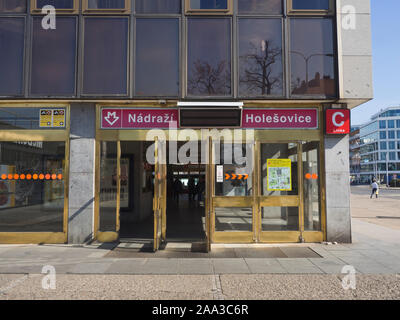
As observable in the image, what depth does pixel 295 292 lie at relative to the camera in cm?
491

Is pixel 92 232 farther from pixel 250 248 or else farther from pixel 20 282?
pixel 250 248

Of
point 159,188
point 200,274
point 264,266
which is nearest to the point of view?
point 200,274

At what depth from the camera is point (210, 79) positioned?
855 cm

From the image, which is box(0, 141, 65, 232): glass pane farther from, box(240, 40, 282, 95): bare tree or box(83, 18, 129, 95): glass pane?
box(240, 40, 282, 95): bare tree

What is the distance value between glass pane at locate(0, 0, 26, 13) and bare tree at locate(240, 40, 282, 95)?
6.28 metres

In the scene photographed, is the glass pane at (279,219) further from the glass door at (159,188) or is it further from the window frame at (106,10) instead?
the window frame at (106,10)

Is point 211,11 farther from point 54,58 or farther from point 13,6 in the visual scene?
point 13,6

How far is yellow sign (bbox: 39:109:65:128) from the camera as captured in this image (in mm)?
8719

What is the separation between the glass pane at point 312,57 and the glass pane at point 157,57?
129 inches

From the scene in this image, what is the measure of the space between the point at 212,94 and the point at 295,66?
2430 millimetres

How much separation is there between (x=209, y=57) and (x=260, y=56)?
1414 millimetres

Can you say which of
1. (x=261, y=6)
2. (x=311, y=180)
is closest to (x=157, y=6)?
(x=261, y=6)

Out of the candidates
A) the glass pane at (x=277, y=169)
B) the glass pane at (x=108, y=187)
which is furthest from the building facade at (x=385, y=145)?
the glass pane at (x=108, y=187)

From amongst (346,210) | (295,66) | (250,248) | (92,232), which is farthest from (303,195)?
(92,232)
